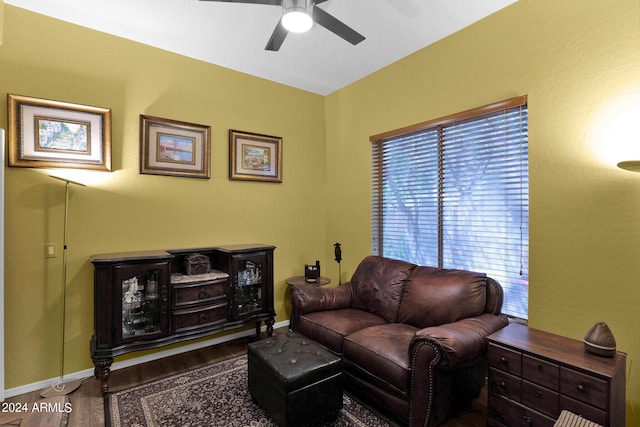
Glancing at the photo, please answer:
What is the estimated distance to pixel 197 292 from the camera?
116 inches

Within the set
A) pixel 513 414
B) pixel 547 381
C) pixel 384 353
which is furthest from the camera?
pixel 384 353

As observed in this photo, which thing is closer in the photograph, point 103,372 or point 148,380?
point 103,372

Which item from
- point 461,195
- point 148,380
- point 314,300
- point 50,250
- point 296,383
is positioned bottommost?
point 148,380

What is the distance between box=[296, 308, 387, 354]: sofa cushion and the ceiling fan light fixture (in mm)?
2239

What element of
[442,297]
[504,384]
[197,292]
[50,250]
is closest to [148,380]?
[197,292]

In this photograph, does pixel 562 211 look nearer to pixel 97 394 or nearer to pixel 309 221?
pixel 309 221

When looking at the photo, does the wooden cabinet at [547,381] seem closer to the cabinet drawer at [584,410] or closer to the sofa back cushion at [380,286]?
the cabinet drawer at [584,410]

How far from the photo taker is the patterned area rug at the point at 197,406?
2.17m

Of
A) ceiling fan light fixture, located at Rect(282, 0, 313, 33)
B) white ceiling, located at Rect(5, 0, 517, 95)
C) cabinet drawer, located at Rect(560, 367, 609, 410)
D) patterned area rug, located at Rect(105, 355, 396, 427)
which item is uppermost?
white ceiling, located at Rect(5, 0, 517, 95)

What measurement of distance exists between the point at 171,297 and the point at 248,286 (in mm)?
772

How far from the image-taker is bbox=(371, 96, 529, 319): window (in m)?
2.54

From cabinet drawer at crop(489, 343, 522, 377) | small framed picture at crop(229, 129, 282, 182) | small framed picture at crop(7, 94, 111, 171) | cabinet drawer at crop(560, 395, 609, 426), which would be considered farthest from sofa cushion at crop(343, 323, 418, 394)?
small framed picture at crop(7, 94, 111, 171)

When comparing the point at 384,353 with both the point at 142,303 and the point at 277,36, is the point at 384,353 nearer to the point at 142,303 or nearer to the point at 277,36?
the point at 142,303

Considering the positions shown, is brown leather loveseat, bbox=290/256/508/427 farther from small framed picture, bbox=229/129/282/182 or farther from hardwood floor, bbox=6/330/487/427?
small framed picture, bbox=229/129/282/182
